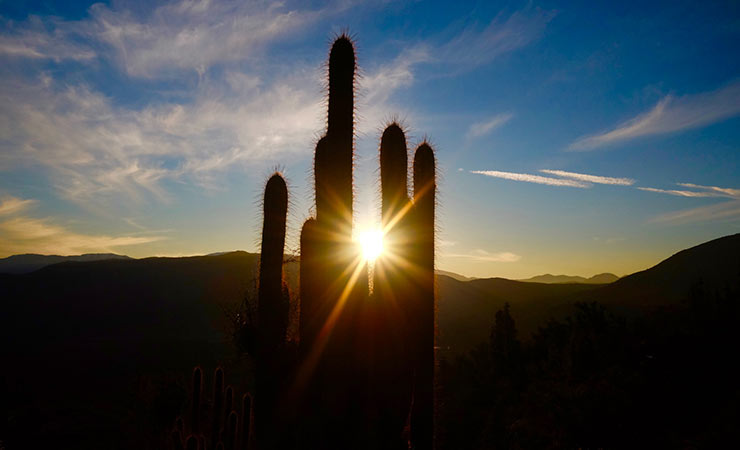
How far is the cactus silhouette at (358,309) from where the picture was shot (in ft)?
13.4

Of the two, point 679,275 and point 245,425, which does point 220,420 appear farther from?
point 679,275

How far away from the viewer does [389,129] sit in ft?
17.2

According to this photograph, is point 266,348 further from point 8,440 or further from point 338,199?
point 8,440

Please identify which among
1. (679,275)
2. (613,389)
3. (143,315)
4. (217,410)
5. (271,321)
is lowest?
(143,315)

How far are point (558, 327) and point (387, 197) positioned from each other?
19.0 m

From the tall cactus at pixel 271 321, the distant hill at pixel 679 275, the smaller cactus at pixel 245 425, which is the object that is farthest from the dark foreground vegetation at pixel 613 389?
the distant hill at pixel 679 275

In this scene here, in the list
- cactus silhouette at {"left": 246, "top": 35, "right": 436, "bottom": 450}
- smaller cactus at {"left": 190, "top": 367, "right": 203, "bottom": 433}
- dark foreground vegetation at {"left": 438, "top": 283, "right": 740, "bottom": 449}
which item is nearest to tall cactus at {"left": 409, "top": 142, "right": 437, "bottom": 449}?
cactus silhouette at {"left": 246, "top": 35, "right": 436, "bottom": 450}

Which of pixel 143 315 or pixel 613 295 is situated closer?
pixel 143 315

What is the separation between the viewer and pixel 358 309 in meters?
4.50

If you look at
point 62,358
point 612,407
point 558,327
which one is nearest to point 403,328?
point 612,407

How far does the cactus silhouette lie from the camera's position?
409 centimetres

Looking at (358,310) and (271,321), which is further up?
(358,310)

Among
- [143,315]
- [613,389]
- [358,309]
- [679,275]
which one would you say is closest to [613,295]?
[679,275]

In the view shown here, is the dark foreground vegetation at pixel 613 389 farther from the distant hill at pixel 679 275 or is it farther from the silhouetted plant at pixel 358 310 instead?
the distant hill at pixel 679 275
